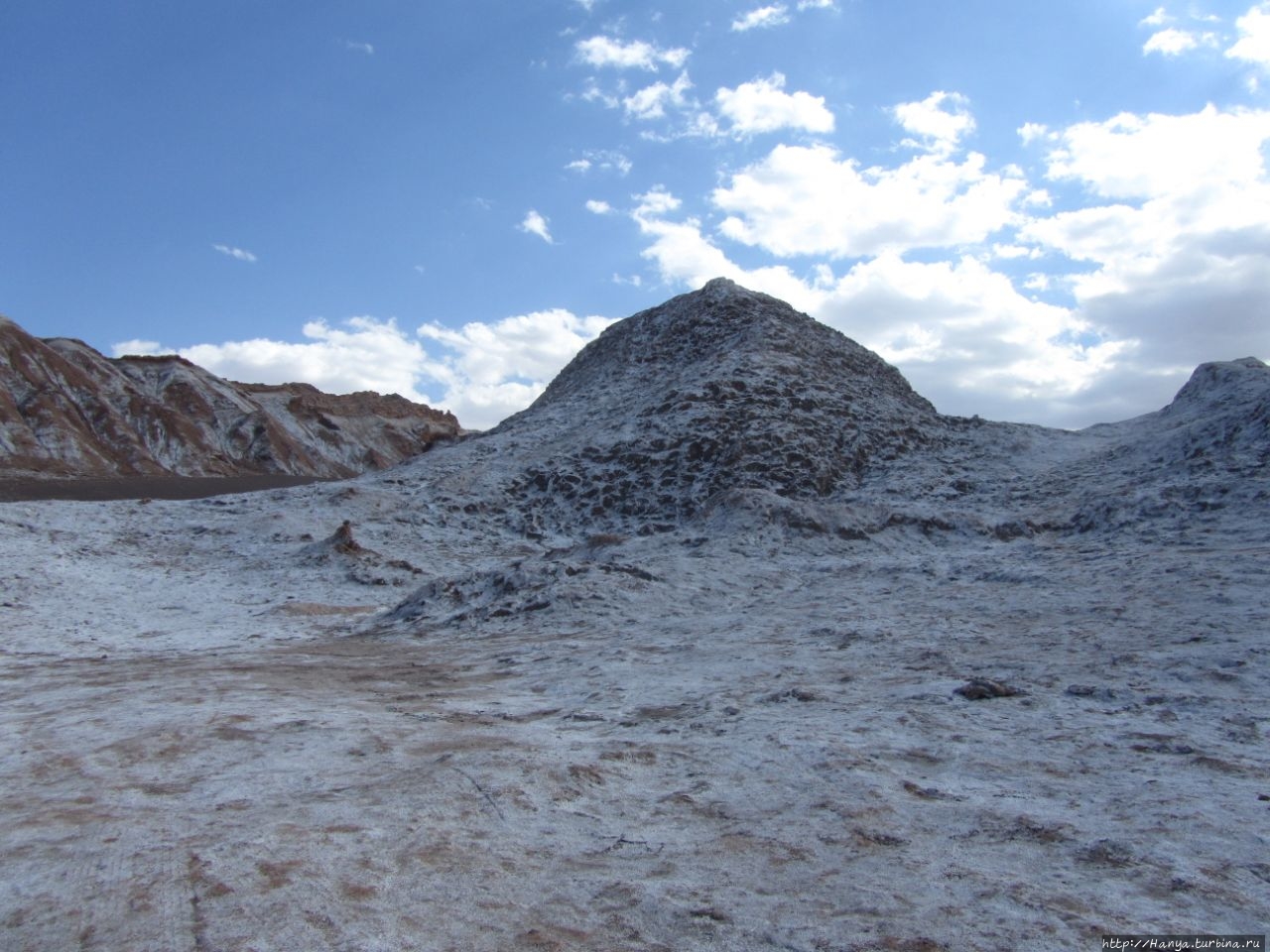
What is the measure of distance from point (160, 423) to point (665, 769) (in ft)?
298

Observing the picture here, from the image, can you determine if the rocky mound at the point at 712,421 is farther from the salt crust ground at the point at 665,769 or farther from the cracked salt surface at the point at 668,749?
the salt crust ground at the point at 665,769

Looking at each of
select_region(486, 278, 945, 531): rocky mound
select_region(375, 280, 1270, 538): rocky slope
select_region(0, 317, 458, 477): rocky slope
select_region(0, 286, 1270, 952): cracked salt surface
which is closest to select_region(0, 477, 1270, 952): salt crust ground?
select_region(0, 286, 1270, 952): cracked salt surface

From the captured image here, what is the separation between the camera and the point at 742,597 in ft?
42.9

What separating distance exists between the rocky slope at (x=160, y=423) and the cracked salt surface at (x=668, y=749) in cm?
5644

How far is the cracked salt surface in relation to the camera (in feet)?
11.7

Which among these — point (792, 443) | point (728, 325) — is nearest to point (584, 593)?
point (792, 443)

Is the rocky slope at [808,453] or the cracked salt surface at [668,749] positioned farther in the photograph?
the rocky slope at [808,453]

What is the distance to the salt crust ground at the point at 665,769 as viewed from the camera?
11.6ft

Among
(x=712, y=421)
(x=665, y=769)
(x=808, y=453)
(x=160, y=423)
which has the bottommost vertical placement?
(x=665, y=769)

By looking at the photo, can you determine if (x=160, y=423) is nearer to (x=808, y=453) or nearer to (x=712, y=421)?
(x=712, y=421)

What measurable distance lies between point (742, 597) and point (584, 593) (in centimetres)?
246

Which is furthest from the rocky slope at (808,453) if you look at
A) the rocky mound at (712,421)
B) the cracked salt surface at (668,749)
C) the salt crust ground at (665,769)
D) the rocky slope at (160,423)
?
the rocky slope at (160,423)

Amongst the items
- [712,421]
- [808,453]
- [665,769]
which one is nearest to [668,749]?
[665,769]

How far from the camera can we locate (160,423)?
8294 centimetres
